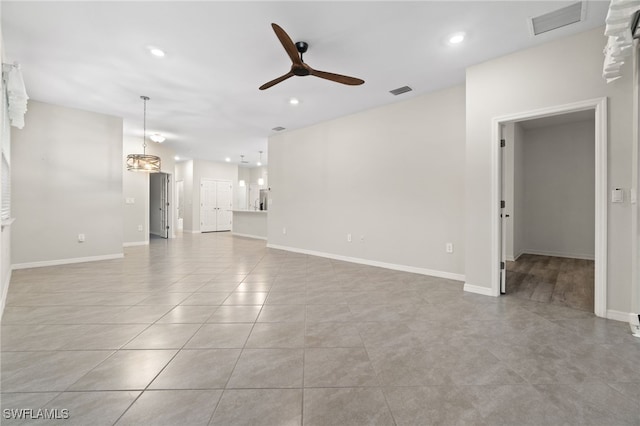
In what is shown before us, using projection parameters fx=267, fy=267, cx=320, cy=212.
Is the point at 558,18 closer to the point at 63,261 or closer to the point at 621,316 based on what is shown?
the point at 621,316

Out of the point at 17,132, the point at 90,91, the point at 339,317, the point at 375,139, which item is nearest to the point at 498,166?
the point at 375,139

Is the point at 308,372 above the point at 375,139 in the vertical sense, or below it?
below

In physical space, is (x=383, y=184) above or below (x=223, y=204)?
above

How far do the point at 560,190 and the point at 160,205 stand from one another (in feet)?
37.9

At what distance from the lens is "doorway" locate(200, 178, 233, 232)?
10.7m

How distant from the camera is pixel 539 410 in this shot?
4.75 ft

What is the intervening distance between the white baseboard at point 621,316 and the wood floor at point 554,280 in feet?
0.63

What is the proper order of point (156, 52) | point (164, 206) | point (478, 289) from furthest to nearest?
point (164, 206)
point (478, 289)
point (156, 52)

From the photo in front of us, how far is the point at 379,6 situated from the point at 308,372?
3081mm

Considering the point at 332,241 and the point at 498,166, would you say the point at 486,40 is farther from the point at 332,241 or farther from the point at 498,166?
the point at 332,241

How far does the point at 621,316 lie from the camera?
2576 millimetres

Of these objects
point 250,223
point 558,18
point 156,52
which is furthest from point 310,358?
point 250,223

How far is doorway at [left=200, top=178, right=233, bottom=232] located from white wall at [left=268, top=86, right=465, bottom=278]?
5.30 m

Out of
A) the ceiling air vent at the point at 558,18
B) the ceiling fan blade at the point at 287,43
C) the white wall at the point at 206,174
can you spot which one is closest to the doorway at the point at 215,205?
the white wall at the point at 206,174
